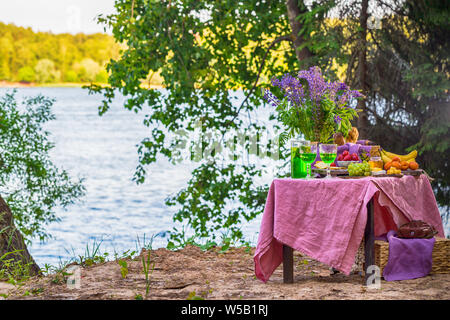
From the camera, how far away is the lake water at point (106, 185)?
15375 mm

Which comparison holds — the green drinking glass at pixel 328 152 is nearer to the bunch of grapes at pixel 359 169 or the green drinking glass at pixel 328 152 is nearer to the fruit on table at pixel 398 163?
the bunch of grapes at pixel 359 169

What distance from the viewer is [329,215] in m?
3.87

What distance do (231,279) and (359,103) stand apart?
Answer: 378 centimetres

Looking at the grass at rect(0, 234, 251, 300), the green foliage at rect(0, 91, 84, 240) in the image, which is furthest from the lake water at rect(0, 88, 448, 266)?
the green foliage at rect(0, 91, 84, 240)

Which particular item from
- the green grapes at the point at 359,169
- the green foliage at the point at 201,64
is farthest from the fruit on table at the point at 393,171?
the green foliage at the point at 201,64

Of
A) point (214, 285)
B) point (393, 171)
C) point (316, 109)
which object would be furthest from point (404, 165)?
point (214, 285)

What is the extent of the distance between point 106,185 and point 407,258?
79.4 ft

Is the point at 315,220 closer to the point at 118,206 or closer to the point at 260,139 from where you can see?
the point at 260,139

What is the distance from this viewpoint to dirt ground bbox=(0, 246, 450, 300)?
372 cm

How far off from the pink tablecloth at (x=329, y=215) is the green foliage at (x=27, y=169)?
6.00 metres

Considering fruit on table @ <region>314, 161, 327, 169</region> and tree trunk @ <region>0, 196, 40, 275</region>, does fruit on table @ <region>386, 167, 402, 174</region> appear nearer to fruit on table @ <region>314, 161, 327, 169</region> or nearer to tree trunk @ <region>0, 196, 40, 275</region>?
fruit on table @ <region>314, 161, 327, 169</region>

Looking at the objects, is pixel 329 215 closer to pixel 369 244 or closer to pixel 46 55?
pixel 369 244
